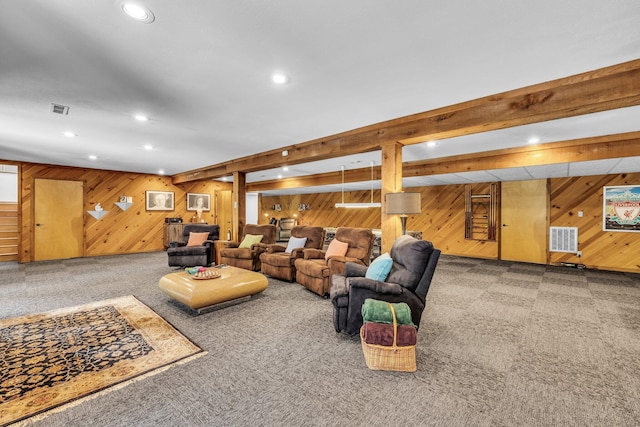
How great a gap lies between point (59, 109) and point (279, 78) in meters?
2.91

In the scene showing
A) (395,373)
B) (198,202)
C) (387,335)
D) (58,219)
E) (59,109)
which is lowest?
(395,373)

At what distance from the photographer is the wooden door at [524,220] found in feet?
23.3

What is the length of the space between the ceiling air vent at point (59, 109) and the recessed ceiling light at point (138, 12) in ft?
7.86

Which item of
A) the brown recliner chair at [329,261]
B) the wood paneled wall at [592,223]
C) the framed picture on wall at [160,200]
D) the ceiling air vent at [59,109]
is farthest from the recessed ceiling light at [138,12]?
the wood paneled wall at [592,223]

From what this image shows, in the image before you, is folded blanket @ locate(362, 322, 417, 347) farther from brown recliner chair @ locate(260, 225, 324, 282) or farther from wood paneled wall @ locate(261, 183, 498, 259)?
wood paneled wall @ locate(261, 183, 498, 259)

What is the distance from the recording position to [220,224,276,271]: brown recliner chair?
539 cm

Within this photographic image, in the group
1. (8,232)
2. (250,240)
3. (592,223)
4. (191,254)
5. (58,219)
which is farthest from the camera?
(58,219)

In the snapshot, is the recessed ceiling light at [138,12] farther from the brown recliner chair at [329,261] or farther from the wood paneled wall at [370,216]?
the wood paneled wall at [370,216]

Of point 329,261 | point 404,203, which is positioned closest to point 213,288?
point 329,261

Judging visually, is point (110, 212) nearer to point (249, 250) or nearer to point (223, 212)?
point (223, 212)

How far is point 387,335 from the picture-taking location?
7.25 ft

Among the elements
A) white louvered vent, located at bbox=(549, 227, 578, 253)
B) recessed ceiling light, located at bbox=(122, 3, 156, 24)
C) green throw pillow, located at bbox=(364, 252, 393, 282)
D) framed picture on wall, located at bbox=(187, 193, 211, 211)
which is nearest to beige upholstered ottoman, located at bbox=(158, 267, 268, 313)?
green throw pillow, located at bbox=(364, 252, 393, 282)

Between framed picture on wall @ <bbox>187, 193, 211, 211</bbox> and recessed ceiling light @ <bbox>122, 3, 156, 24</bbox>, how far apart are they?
847 centimetres

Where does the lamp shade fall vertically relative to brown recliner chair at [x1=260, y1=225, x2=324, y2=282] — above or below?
above
